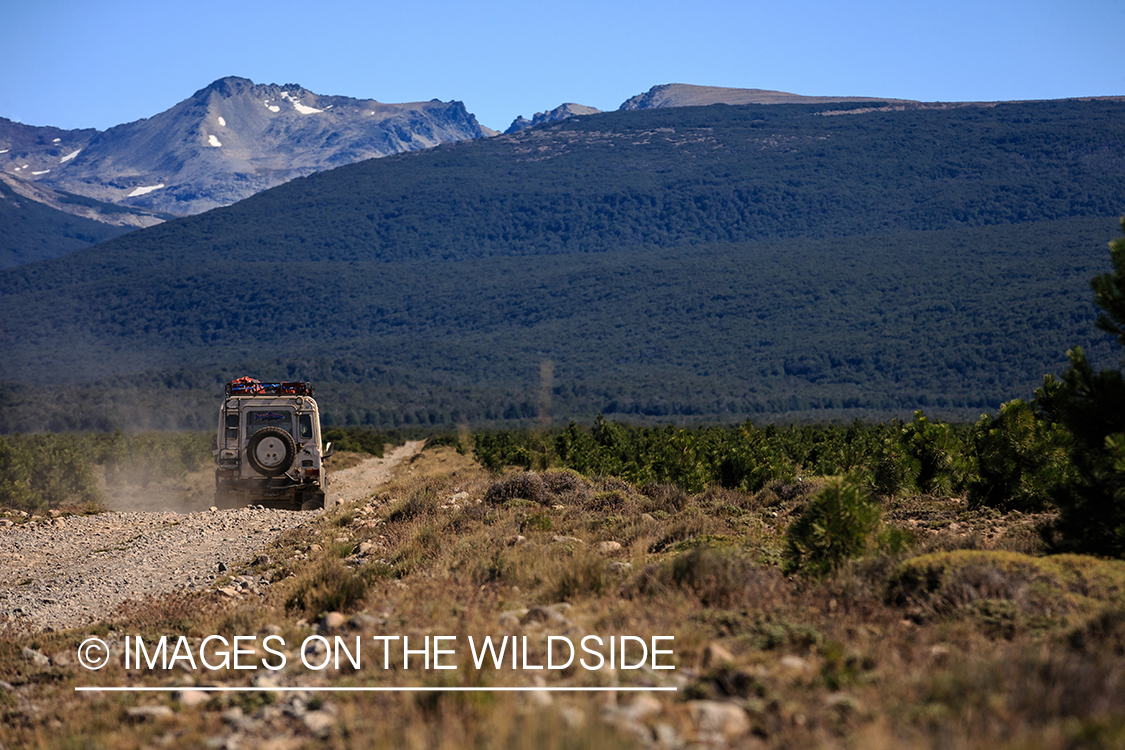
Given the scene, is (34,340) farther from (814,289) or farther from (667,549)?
(667,549)

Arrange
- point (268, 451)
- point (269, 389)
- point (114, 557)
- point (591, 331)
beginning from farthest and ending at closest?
1. point (591, 331)
2. point (269, 389)
3. point (268, 451)
4. point (114, 557)

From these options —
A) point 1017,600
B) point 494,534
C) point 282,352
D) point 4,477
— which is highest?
point 1017,600

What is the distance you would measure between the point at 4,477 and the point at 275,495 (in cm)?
923

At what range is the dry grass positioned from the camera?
4.39 meters

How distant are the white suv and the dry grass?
333 inches

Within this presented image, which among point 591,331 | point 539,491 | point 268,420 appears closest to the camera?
point 539,491

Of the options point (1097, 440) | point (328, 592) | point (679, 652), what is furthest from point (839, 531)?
point (328, 592)

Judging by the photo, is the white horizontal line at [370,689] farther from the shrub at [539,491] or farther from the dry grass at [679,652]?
the shrub at [539,491]

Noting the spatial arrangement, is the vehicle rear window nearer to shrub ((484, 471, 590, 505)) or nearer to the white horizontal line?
shrub ((484, 471, 590, 505))

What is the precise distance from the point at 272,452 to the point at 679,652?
14291mm

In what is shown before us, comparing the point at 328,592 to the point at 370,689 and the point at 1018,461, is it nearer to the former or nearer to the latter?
the point at 370,689

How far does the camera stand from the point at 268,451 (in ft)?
60.7

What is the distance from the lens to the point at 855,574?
729cm

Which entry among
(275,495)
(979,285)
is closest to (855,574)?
(275,495)
